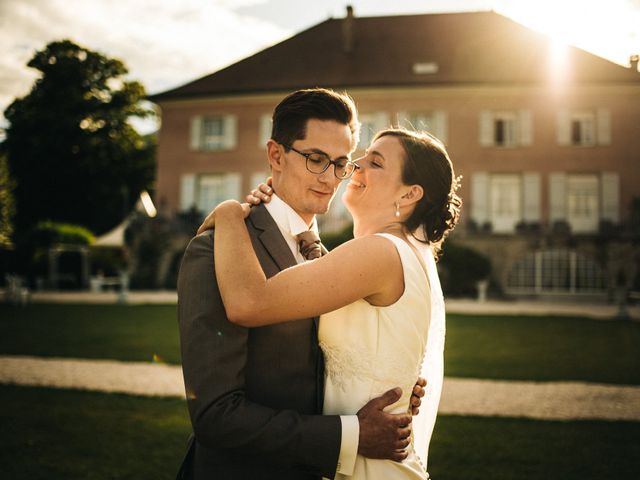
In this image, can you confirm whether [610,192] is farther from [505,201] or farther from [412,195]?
[412,195]

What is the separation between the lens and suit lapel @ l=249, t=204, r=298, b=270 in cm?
219

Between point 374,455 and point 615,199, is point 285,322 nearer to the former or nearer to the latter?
point 374,455

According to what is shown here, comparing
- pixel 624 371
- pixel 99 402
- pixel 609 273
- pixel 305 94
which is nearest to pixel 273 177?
pixel 305 94

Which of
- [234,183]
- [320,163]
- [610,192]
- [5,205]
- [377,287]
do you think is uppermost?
[234,183]

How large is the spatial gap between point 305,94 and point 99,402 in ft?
18.9

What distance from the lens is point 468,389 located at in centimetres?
764

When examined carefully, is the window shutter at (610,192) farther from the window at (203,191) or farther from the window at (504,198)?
the window at (203,191)

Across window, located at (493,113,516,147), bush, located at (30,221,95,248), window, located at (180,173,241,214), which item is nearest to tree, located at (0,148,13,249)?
bush, located at (30,221,95,248)

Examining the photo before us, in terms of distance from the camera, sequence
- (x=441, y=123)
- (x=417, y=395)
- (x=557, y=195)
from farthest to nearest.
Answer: (x=441, y=123), (x=557, y=195), (x=417, y=395)

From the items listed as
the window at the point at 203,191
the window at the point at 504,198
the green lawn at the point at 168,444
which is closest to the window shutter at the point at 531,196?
the window at the point at 504,198

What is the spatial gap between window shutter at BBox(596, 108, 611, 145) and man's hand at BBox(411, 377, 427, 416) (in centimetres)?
2648

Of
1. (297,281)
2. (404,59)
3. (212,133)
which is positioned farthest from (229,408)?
(212,133)

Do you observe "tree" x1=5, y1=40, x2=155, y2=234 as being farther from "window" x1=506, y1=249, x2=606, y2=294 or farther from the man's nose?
the man's nose

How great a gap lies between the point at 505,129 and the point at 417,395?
25.8m
